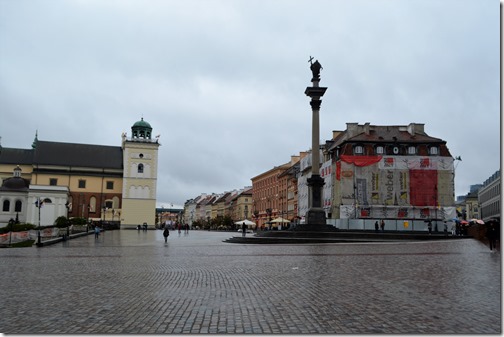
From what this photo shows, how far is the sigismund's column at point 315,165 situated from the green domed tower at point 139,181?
211 feet

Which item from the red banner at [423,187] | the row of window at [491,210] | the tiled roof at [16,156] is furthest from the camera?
the tiled roof at [16,156]

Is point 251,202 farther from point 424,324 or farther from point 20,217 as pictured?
point 424,324

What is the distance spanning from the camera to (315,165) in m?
38.1

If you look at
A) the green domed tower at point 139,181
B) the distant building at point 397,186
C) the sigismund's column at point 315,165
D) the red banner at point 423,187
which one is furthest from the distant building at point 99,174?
the sigismund's column at point 315,165

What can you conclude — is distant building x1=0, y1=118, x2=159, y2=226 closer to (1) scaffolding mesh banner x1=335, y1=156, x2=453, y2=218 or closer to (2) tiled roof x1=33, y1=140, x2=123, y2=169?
(2) tiled roof x1=33, y1=140, x2=123, y2=169

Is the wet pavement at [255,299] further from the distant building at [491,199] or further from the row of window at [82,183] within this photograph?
the row of window at [82,183]

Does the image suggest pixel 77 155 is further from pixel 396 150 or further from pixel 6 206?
pixel 396 150

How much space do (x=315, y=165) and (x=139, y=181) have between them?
67.2 m

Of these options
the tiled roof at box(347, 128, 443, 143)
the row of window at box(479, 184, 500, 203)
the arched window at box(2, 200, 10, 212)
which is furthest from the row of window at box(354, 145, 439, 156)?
the arched window at box(2, 200, 10, 212)

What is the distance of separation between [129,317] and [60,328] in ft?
3.67

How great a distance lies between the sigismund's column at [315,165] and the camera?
37.2 meters

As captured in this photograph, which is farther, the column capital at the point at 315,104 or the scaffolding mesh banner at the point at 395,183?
the scaffolding mesh banner at the point at 395,183

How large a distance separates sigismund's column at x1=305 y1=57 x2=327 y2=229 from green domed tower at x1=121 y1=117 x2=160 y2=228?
64.4 meters

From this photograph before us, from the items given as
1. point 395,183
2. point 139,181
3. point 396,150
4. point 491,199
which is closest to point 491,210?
point 491,199
